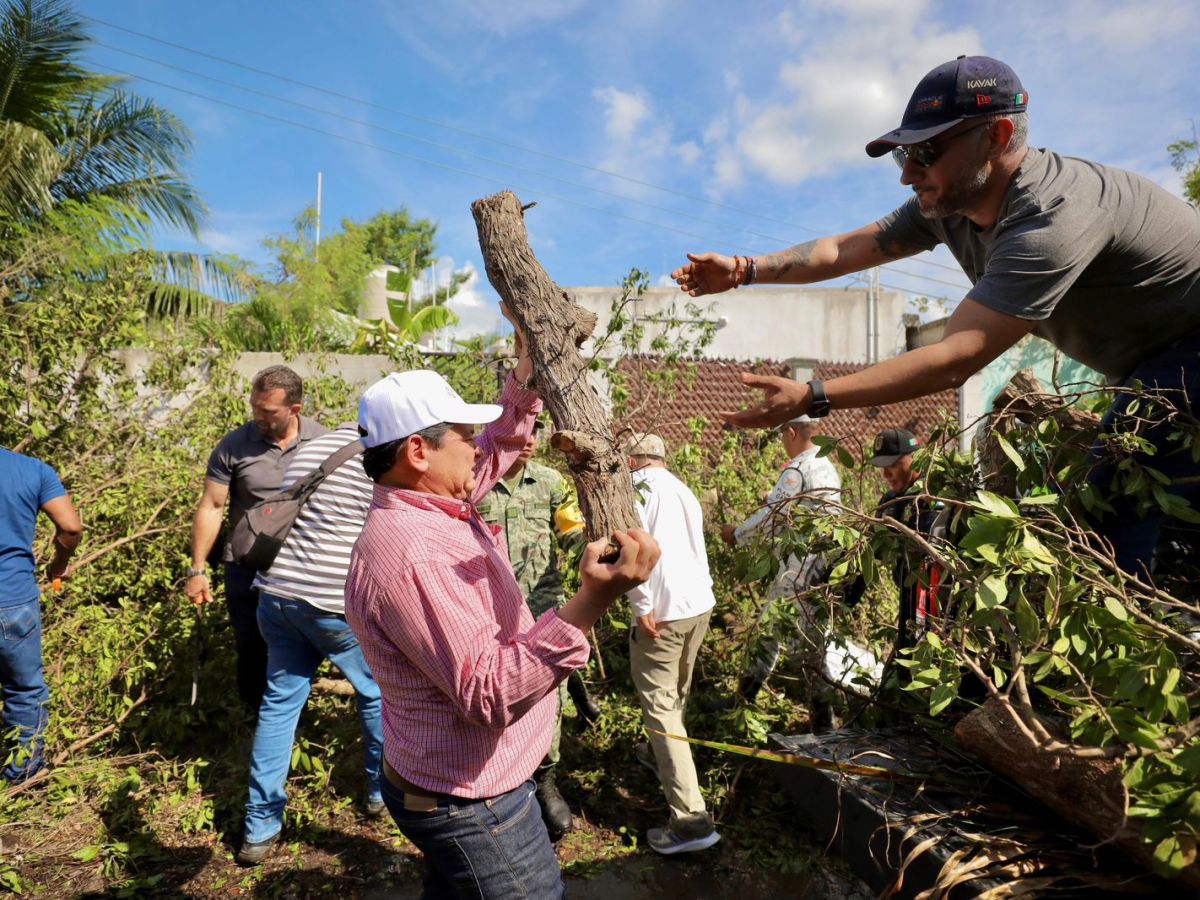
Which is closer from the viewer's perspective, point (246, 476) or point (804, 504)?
point (804, 504)

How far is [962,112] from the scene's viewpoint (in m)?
2.25

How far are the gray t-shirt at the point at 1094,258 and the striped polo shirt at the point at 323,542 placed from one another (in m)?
2.74

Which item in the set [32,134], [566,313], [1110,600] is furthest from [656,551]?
[32,134]

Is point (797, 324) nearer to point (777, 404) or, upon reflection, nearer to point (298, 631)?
point (298, 631)

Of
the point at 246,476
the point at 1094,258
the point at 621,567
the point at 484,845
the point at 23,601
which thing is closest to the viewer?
the point at 621,567

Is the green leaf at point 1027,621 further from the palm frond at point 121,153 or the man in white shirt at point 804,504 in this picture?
the palm frond at point 121,153

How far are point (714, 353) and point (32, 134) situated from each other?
54.4 feet

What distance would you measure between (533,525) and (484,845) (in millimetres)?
2321

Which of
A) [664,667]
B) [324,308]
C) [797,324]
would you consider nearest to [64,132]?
[324,308]

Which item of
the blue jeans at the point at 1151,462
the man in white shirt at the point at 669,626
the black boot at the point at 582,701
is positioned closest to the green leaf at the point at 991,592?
the blue jeans at the point at 1151,462

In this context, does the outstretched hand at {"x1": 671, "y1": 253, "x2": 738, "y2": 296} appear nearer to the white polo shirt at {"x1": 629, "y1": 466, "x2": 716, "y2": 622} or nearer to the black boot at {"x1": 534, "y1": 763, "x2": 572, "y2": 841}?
the white polo shirt at {"x1": 629, "y1": 466, "x2": 716, "y2": 622}

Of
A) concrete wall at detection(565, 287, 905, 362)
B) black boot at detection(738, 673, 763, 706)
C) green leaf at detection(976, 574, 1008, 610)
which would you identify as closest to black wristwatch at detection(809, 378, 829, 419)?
green leaf at detection(976, 574, 1008, 610)

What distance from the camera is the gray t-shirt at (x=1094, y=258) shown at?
2191mm

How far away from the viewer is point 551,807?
3.96 metres
